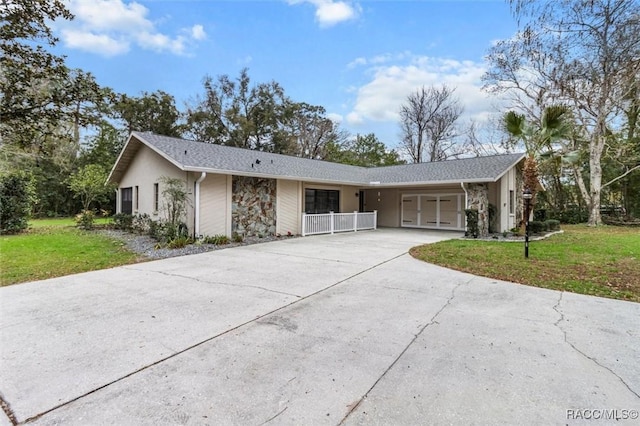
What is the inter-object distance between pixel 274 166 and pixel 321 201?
299 centimetres

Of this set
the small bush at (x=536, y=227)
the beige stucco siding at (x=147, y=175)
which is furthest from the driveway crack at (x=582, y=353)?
the small bush at (x=536, y=227)

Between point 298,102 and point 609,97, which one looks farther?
point 298,102

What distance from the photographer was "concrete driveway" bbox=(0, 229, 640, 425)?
230 cm

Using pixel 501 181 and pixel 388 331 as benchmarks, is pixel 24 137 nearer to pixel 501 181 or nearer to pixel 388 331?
pixel 388 331

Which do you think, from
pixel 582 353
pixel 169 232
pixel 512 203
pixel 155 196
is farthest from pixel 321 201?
pixel 582 353

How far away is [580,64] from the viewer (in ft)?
40.5

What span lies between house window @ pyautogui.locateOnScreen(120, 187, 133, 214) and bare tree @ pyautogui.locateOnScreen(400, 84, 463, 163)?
23.9m

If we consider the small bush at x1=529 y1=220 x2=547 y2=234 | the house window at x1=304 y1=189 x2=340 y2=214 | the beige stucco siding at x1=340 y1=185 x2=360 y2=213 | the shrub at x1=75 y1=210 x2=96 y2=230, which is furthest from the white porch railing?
the shrub at x1=75 y1=210 x2=96 y2=230

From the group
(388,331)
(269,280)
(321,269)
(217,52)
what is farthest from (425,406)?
(217,52)

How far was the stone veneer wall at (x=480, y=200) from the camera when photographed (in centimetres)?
1301

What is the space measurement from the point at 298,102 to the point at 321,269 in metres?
27.6

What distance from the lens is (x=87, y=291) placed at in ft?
17.0

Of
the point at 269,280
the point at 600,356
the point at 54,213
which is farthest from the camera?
the point at 54,213

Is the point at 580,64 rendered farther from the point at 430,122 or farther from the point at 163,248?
the point at 430,122
